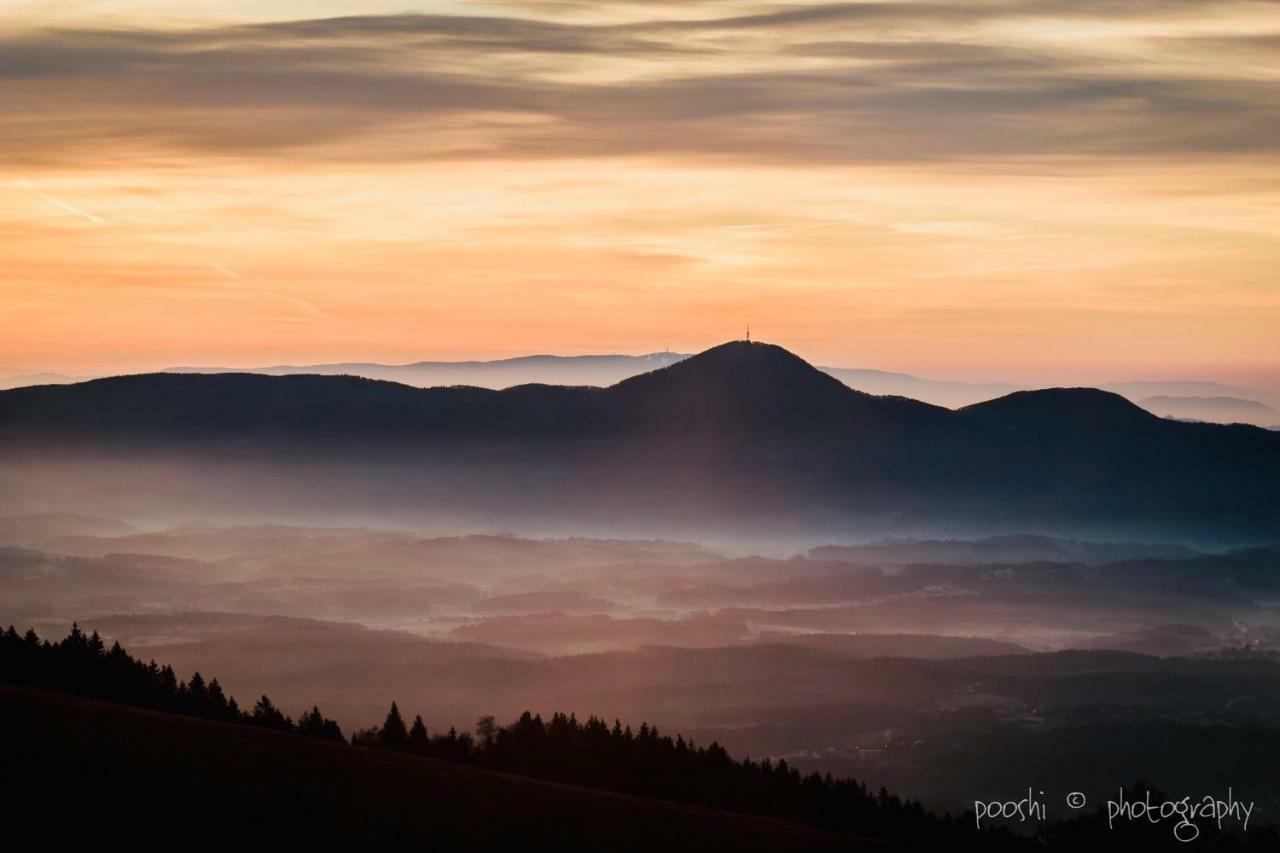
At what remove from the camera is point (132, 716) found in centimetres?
7912

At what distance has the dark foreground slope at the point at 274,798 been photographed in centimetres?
6688

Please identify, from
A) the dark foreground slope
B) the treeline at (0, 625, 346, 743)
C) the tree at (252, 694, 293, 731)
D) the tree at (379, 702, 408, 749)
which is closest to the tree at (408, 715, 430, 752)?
the tree at (379, 702, 408, 749)

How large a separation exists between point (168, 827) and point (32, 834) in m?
5.64

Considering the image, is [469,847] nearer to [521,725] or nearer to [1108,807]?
[521,725]

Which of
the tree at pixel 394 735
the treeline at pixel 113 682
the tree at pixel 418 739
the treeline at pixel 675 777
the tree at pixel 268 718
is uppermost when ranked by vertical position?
the treeline at pixel 113 682

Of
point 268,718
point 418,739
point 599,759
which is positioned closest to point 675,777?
point 599,759

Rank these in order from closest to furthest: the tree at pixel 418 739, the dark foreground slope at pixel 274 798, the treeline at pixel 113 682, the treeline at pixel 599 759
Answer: the dark foreground slope at pixel 274 798 → the treeline at pixel 113 682 → the treeline at pixel 599 759 → the tree at pixel 418 739

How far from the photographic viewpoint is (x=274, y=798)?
7231cm

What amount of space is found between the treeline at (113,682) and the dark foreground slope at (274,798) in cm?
3108

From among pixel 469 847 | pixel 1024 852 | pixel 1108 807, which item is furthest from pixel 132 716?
pixel 1108 807

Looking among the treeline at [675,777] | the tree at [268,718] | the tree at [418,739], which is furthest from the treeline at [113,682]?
the treeline at [675,777]

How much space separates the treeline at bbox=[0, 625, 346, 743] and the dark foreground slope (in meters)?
31.1

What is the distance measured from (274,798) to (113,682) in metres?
46.7

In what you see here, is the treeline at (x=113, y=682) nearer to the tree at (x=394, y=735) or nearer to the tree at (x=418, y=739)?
the tree at (x=394, y=735)
